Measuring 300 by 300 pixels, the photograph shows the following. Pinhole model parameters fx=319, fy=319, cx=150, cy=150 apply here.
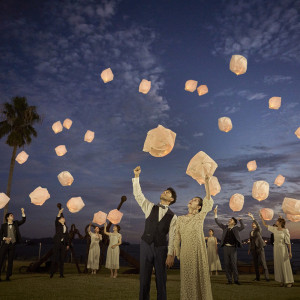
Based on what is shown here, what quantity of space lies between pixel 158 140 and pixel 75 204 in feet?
21.4

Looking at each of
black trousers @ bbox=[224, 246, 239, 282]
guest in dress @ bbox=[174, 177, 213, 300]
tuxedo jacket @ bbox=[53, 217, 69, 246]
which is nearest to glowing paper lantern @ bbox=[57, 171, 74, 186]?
tuxedo jacket @ bbox=[53, 217, 69, 246]

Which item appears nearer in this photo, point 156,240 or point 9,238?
point 156,240

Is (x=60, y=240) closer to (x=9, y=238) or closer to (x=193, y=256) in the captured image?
(x=9, y=238)

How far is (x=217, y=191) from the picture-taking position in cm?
997

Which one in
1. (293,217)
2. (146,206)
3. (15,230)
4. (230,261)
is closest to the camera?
(146,206)

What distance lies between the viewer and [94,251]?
14.2 metres

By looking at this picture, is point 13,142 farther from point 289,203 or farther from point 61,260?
point 289,203

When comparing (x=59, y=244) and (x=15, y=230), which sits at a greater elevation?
(x=15, y=230)

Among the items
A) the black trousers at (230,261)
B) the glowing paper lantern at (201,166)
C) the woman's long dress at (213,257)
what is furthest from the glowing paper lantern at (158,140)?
the woman's long dress at (213,257)

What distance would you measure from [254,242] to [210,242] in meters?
3.26

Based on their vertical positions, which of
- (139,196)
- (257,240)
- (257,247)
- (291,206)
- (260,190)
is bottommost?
(257,247)

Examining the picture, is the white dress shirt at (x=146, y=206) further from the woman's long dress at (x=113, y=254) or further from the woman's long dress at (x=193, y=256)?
the woman's long dress at (x=113, y=254)

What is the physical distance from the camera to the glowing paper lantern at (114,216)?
13422 millimetres

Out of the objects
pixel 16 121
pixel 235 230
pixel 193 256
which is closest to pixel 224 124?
pixel 235 230
